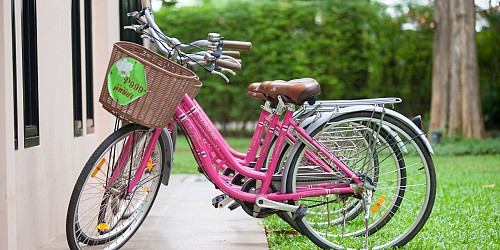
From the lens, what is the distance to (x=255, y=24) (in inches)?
591

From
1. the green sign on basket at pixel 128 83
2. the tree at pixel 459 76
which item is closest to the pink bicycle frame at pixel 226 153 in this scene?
the green sign on basket at pixel 128 83

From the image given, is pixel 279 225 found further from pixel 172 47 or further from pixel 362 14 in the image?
pixel 362 14

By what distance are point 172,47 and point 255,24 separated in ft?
35.5

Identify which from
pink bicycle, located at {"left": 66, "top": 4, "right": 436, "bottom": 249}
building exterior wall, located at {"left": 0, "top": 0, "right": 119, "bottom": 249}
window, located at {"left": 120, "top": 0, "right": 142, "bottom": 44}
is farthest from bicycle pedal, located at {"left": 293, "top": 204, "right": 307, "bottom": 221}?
window, located at {"left": 120, "top": 0, "right": 142, "bottom": 44}

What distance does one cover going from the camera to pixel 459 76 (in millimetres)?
13336

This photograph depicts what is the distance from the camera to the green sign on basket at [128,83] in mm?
3891

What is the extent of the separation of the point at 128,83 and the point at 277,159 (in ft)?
3.33

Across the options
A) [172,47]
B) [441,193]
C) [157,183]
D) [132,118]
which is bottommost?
[441,193]

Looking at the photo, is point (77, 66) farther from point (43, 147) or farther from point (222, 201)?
point (222, 201)

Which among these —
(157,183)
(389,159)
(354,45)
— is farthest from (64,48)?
(354,45)

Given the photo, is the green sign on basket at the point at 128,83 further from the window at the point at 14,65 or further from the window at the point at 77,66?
the window at the point at 77,66

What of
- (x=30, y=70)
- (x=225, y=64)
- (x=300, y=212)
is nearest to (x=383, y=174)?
(x=300, y=212)

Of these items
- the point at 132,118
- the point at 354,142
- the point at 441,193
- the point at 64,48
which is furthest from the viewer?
the point at 441,193

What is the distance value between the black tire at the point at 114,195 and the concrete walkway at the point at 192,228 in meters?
0.25
